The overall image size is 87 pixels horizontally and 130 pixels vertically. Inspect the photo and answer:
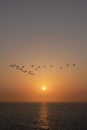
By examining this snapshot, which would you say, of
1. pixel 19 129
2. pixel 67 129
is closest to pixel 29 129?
pixel 19 129

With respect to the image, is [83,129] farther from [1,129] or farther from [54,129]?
[1,129]

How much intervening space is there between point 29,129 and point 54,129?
7.99 metres

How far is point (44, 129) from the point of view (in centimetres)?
10406

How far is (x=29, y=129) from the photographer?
102562mm

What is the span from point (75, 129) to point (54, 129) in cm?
680

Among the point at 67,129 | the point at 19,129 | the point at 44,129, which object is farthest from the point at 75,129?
the point at 19,129

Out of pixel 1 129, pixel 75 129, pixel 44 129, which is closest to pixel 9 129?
pixel 1 129

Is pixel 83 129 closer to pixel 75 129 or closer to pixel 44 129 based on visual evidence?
pixel 75 129

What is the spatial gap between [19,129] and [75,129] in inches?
690

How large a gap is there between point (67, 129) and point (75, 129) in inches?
100

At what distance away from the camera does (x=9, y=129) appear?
9819 centimetres

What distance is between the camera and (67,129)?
101125 millimetres

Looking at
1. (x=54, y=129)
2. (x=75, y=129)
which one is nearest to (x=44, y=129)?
(x=54, y=129)

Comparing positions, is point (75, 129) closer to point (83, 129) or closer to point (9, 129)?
point (83, 129)
